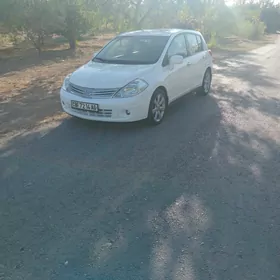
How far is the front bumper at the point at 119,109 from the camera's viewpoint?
17.9ft

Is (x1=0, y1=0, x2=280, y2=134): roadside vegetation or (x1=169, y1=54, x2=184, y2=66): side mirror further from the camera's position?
(x1=0, y1=0, x2=280, y2=134): roadside vegetation

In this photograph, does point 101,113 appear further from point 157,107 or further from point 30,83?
point 30,83

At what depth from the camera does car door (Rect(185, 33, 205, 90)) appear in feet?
24.4

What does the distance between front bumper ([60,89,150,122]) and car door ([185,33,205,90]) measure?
2.17 metres

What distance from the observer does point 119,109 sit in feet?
18.0

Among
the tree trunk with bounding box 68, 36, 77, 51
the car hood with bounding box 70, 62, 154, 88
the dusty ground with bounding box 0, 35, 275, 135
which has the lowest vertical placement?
the tree trunk with bounding box 68, 36, 77, 51

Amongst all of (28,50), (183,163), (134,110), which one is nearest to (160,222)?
(183,163)

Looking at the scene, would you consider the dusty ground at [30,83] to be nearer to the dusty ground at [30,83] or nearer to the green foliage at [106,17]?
the dusty ground at [30,83]

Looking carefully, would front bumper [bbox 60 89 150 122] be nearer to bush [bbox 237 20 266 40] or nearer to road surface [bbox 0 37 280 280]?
road surface [bbox 0 37 280 280]

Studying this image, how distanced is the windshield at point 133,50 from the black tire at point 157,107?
654 mm

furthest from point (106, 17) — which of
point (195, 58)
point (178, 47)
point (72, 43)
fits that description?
point (178, 47)

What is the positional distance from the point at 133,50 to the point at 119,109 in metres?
1.84

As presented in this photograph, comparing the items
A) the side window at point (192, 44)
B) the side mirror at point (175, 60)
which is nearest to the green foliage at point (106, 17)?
the side window at point (192, 44)

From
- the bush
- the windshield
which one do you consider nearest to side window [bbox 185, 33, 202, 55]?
the windshield
